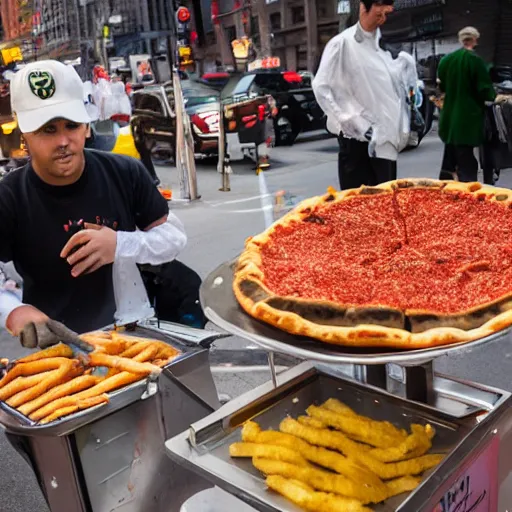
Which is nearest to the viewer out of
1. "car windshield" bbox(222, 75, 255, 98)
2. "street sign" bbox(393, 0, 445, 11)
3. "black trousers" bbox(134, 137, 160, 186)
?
"street sign" bbox(393, 0, 445, 11)

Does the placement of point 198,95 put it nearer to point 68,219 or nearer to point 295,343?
point 68,219

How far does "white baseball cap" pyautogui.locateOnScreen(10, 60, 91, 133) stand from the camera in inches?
99.2

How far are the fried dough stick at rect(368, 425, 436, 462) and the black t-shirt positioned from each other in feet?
5.03

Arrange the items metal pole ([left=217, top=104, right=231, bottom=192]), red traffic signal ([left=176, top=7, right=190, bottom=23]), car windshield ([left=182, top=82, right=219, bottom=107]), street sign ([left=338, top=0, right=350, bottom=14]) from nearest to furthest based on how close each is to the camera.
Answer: street sign ([left=338, top=0, right=350, bottom=14]) → red traffic signal ([left=176, top=7, right=190, bottom=23]) → metal pole ([left=217, top=104, right=231, bottom=192]) → car windshield ([left=182, top=82, right=219, bottom=107])

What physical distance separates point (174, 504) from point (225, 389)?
5.03ft

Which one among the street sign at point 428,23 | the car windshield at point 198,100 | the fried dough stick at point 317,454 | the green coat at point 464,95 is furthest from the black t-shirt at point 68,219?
the car windshield at point 198,100

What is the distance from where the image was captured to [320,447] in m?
1.74

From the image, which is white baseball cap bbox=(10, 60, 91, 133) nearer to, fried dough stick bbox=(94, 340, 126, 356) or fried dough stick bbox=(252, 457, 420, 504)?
fried dough stick bbox=(94, 340, 126, 356)

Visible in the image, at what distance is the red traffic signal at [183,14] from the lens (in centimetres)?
701

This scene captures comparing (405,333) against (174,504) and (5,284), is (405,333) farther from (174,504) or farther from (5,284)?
(5,284)

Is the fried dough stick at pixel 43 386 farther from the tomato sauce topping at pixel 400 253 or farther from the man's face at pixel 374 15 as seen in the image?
the man's face at pixel 374 15

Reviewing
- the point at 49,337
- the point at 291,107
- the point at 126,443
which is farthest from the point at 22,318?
the point at 291,107

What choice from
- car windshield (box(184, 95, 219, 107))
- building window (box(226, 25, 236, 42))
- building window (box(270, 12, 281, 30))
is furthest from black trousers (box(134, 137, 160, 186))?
building window (box(270, 12, 281, 30))

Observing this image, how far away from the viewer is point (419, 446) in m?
1.71
